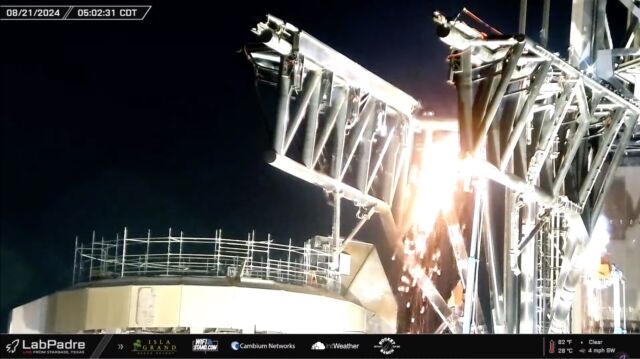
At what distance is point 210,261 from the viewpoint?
2473 cm

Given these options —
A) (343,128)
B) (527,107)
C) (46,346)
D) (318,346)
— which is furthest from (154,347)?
(343,128)

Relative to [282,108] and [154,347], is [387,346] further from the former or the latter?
[282,108]

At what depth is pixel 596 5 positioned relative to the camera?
1955cm

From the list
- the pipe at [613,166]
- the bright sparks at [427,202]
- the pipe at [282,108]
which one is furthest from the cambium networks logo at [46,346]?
the pipe at [613,166]

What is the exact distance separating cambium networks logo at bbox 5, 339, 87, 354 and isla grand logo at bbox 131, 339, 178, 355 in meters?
0.92

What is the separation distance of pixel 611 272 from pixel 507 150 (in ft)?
18.7

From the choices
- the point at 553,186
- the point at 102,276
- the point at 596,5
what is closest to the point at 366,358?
the point at 553,186

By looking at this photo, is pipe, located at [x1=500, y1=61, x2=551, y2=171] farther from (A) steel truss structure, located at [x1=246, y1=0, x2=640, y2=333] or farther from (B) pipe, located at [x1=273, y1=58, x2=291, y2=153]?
(B) pipe, located at [x1=273, y1=58, x2=291, y2=153]

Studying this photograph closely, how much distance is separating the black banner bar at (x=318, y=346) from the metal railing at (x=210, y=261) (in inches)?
278

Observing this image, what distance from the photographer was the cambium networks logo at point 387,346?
15258 mm

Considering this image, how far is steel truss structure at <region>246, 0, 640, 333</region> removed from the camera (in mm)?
16984

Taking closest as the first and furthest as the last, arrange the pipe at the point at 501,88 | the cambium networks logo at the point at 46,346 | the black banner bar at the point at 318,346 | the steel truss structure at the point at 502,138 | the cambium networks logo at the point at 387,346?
the black banner bar at the point at 318,346, the cambium networks logo at the point at 387,346, the cambium networks logo at the point at 46,346, the pipe at the point at 501,88, the steel truss structure at the point at 502,138
